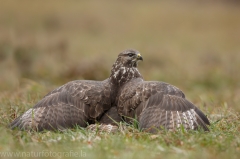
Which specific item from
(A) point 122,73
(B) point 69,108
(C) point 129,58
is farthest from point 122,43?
(B) point 69,108

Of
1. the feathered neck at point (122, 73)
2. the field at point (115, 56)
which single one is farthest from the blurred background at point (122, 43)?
the feathered neck at point (122, 73)

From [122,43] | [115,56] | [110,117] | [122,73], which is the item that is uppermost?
[122,43]

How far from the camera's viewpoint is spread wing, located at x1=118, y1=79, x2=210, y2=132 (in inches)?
287

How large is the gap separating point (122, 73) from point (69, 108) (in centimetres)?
124

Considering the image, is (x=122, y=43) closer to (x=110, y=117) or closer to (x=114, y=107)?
(x=114, y=107)

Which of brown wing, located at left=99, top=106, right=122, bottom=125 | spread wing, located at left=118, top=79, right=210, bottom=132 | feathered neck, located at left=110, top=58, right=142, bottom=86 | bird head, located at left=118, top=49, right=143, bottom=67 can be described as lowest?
brown wing, located at left=99, top=106, right=122, bottom=125

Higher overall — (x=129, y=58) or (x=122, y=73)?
(x=129, y=58)

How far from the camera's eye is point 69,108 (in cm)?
790

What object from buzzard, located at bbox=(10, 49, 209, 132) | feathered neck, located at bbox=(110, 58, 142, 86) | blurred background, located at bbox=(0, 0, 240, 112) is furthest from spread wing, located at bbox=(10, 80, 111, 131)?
blurred background, located at bbox=(0, 0, 240, 112)

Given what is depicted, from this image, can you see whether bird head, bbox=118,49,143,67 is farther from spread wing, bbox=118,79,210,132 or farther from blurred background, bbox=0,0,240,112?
blurred background, bbox=0,0,240,112

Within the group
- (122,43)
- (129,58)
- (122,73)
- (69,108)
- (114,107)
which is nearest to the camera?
(69,108)

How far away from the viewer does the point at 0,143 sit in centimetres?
622

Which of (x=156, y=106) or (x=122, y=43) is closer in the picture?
(x=156, y=106)

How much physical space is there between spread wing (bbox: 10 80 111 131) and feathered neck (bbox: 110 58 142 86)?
281 millimetres
